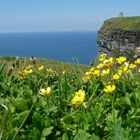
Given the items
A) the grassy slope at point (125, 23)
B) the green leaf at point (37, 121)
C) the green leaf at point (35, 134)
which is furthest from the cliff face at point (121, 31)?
the green leaf at point (35, 134)

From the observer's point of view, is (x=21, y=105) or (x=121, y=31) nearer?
(x=21, y=105)

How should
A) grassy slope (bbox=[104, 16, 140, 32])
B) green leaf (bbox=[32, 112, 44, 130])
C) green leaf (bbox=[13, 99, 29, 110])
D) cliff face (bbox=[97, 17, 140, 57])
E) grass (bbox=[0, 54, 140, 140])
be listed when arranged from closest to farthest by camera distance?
1. grass (bbox=[0, 54, 140, 140])
2. green leaf (bbox=[32, 112, 44, 130])
3. green leaf (bbox=[13, 99, 29, 110])
4. cliff face (bbox=[97, 17, 140, 57])
5. grassy slope (bbox=[104, 16, 140, 32])

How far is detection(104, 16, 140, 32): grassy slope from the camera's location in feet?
485

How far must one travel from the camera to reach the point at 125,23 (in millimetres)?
158750

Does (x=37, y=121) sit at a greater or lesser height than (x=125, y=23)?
greater

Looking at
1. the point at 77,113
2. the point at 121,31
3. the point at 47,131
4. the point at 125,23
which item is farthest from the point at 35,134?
the point at 125,23

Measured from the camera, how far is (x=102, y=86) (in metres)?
5.18

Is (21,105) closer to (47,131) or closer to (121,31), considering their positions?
(47,131)

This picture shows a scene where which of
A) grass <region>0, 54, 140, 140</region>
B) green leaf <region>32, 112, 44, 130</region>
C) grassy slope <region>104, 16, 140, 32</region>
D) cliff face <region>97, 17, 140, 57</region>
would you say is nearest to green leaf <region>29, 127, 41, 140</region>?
grass <region>0, 54, 140, 140</region>

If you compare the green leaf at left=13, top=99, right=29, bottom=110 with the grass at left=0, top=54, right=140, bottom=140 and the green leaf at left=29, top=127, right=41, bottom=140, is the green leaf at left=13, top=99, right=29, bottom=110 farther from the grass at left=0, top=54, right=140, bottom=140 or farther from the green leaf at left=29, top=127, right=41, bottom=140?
the green leaf at left=29, top=127, right=41, bottom=140

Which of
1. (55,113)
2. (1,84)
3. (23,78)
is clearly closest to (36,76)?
(23,78)

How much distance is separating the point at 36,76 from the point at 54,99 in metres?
2.05

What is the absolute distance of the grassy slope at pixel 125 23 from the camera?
5825 inches

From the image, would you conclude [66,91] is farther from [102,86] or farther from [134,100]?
[134,100]
